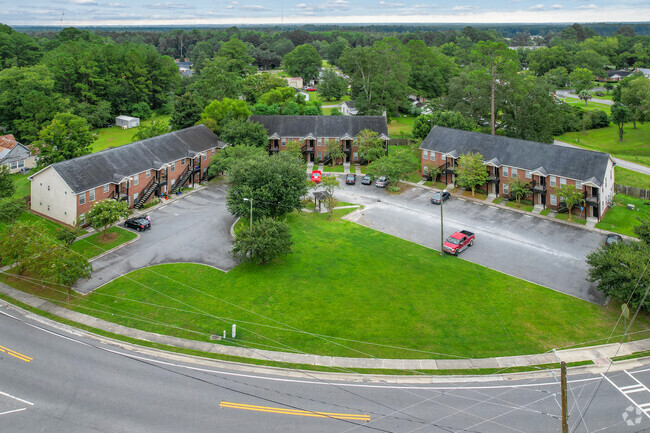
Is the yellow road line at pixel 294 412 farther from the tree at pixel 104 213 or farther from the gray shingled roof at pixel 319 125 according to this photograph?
the gray shingled roof at pixel 319 125

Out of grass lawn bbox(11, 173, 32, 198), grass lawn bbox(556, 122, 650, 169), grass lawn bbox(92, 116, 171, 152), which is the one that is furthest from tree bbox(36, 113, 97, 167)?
grass lawn bbox(556, 122, 650, 169)

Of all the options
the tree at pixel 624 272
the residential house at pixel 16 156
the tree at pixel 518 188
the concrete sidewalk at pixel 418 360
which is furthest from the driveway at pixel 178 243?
the tree at pixel 518 188

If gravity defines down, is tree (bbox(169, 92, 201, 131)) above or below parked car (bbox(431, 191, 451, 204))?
above

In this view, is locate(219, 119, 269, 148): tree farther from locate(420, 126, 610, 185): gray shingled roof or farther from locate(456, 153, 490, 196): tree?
locate(456, 153, 490, 196): tree

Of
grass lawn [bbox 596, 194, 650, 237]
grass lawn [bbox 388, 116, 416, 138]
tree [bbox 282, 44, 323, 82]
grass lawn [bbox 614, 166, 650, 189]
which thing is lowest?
grass lawn [bbox 596, 194, 650, 237]

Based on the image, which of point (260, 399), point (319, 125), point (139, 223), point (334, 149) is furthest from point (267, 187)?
point (319, 125)

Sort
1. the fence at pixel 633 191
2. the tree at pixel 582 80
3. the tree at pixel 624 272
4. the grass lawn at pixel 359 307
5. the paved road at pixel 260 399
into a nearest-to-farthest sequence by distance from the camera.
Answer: the paved road at pixel 260 399
the grass lawn at pixel 359 307
the tree at pixel 624 272
the fence at pixel 633 191
the tree at pixel 582 80

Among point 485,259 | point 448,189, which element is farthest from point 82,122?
point 485,259
